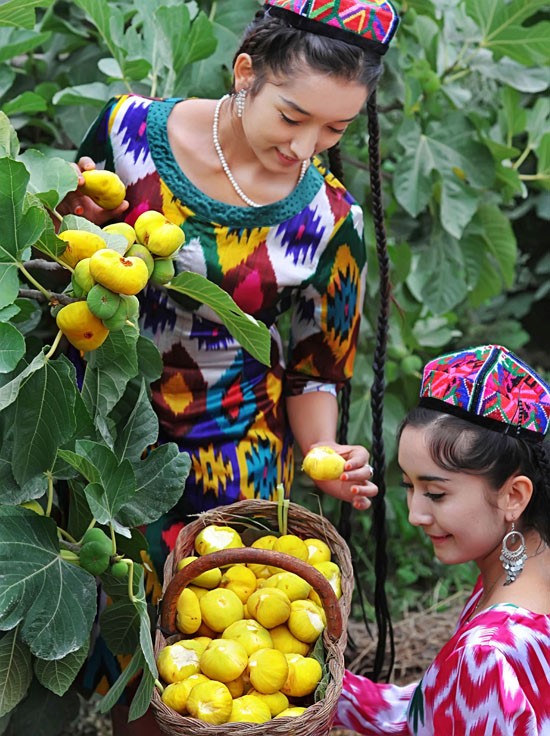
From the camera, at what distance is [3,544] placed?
121cm

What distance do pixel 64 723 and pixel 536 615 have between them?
80 centimetres

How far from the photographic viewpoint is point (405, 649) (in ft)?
9.08

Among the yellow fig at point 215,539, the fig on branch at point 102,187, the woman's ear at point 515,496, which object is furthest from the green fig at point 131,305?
the woman's ear at point 515,496

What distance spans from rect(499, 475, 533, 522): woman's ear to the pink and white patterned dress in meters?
0.14

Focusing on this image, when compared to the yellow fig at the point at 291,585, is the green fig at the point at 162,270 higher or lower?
higher

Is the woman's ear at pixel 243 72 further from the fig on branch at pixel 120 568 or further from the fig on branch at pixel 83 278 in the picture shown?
A: the fig on branch at pixel 120 568

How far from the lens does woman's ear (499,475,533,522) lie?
1479mm

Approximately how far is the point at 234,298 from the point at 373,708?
69 centimetres

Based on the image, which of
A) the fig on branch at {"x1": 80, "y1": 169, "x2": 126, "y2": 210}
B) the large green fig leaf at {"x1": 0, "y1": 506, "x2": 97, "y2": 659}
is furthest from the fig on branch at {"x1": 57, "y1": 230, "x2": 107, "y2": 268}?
the large green fig leaf at {"x1": 0, "y1": 506, "x2": 97, "y2": 659}

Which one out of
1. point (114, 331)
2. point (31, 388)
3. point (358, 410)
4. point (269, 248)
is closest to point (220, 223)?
point (269, 248)

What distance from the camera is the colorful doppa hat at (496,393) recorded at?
1464 millimetres

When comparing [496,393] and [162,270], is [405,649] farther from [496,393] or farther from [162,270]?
[162,270]

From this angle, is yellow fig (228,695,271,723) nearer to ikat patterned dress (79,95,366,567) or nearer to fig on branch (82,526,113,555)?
fig on branch (82,526,113,555)

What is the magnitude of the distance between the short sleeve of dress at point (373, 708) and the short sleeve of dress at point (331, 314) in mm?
504
